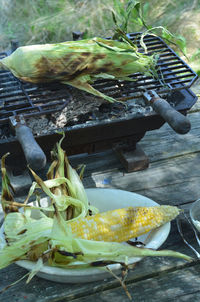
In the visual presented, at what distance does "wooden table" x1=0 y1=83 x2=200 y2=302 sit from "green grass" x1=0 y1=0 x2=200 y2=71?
1368 mm

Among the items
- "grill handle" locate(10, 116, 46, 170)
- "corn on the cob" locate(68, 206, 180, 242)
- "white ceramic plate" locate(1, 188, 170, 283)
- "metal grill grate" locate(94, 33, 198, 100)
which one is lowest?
"white ceramic plate" locate(1, 188, 170, 283)

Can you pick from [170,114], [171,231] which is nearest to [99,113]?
[170,114]

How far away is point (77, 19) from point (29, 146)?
2.68m

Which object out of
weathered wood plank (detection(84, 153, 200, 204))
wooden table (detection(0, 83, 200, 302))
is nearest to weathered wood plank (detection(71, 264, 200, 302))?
wooden table (detection(0, 83, 200, 302))

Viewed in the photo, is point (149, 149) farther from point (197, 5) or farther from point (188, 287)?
point (197, 5)

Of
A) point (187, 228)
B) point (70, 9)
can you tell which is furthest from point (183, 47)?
point (187, 228)

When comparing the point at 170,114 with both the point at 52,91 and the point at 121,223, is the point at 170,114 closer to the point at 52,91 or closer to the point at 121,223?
the point at 121,223

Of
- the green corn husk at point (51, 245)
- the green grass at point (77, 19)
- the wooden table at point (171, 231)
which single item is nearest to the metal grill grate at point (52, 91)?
the wooden table at point (171, 231)

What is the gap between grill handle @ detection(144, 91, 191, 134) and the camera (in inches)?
56.6

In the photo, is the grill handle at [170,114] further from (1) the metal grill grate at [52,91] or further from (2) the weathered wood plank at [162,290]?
(2) the weathered wood plank at [162,290]

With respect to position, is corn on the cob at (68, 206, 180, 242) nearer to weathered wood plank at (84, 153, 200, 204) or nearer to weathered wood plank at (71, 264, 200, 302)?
weathered wood plank at (71, 264, 200, 302)

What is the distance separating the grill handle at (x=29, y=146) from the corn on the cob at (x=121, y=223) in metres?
0.22

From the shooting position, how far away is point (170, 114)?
1.49 m

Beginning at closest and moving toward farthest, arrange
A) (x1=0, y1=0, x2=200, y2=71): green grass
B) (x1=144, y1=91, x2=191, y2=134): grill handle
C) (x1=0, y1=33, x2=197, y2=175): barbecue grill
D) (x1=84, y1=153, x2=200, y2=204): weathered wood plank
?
(x1=144, y1=91, x2=191, y2=134): grill handle → (x1=0, y1=33, x2=197, y2=175): barbecue grill → (x1=84, y1=153, x2=200, y2=204): weathered wood plank → (x1=0, y1=0, x2=200, y2=71): green grass
